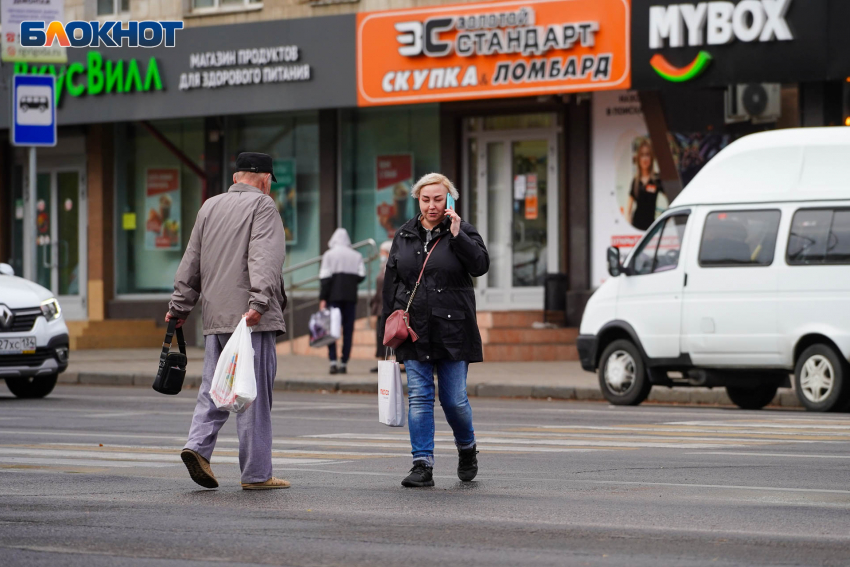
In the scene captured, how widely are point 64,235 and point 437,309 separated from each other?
863 inches

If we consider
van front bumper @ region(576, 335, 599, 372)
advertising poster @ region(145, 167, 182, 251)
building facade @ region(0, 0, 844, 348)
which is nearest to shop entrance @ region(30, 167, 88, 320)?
building facade @ region(0, 0, 844, 348)

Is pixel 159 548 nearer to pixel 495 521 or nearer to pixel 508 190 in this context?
pixel 495 521

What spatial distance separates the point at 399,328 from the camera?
29.1 feet

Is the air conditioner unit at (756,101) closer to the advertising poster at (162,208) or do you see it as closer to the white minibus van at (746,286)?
the white minibus van at (746,286)

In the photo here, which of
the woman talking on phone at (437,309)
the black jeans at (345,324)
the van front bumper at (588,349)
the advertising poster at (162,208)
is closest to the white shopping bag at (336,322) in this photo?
the black jeans at (345,324)

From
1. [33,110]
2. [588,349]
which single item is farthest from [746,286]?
[33,110]

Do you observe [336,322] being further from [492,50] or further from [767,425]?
[767,425]

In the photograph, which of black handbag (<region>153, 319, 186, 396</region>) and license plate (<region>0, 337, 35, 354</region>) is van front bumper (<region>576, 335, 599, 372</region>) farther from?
black handbag (<region>153, 319, 186, 396</region>)

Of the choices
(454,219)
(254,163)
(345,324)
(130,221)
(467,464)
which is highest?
(254,163)

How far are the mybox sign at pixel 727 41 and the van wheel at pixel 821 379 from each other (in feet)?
21.9

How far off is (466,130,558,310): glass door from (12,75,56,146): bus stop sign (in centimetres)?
704

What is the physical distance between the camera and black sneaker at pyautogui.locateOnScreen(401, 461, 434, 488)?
28.8 feet

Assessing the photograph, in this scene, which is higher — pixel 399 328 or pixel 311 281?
pixel 399 328

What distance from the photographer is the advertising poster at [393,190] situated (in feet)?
85.8
